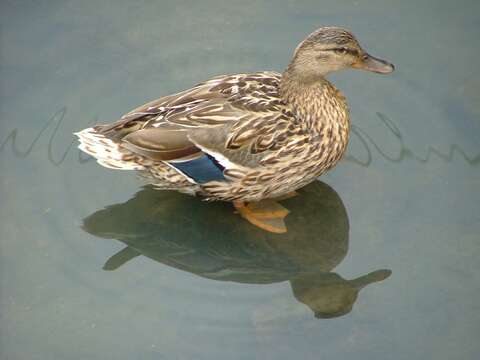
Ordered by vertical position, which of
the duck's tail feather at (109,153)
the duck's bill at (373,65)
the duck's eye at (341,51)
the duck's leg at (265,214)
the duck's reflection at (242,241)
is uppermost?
the duck's eye at (341,51)

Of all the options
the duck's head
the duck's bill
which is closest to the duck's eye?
the duck's head

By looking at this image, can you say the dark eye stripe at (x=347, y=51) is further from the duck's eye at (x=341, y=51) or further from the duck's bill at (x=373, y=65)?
the duck's bill at (x=373, y=65)

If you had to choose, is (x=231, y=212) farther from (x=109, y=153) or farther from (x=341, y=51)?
(x=341, y=51)

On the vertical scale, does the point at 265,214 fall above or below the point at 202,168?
below

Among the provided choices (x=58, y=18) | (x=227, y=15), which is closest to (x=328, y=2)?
(x=227, y=15)

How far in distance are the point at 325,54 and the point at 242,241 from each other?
1410 mm

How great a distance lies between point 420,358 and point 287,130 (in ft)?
5.64

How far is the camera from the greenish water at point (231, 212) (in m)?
5.38

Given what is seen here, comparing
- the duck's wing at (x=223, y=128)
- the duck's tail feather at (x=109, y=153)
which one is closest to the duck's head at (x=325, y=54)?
the duck's wing at (x=223, y=128)

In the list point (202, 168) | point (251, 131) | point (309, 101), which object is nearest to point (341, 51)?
point (309, 101)

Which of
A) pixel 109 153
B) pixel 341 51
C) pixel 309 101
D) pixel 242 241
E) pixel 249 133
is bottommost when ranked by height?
pixel 242 241

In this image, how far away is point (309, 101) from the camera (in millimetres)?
5820

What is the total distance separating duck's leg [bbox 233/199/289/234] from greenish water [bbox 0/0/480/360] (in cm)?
8

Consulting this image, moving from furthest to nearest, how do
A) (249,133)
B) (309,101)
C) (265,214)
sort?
(265,214) < (309,101) < (249,133)
